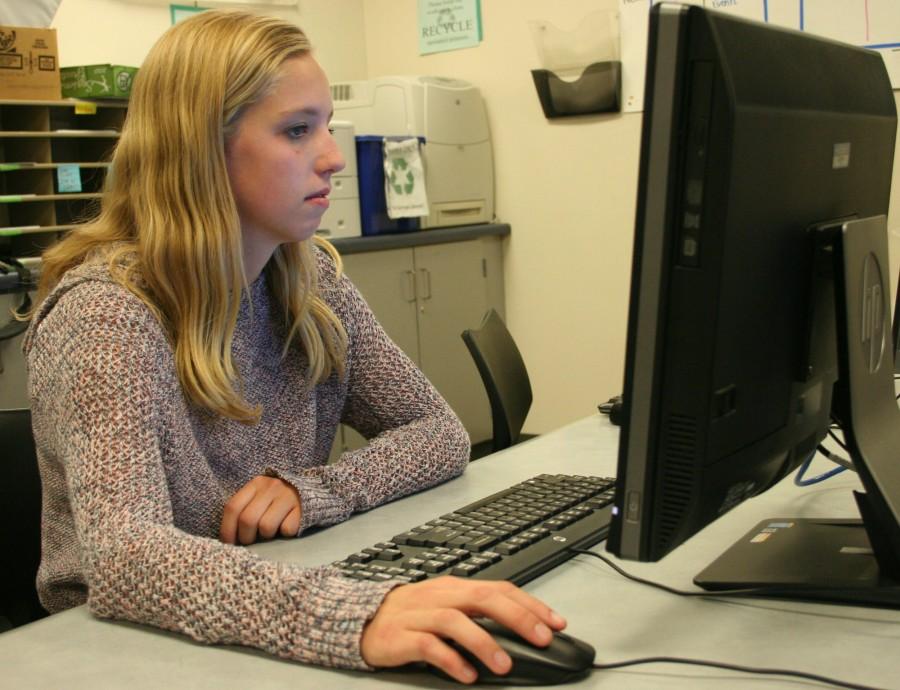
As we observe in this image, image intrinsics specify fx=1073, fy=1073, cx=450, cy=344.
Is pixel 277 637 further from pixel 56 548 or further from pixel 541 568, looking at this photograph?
pixel 56 548

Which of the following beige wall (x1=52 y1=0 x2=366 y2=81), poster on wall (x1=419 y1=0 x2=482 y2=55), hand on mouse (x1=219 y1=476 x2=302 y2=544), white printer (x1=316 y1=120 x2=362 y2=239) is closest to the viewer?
hand on mouse (x1=219 y1=476 x2=302 y2=544)

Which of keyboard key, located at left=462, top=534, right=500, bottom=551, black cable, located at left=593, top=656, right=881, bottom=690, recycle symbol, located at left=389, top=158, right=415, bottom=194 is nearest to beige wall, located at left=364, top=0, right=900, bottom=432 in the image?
recycle symbol, located at left=389, top=158, right=415, bottom=194

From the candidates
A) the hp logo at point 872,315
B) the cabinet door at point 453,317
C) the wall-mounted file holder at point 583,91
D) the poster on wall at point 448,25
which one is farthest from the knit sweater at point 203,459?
the poster on wall at point 448,25

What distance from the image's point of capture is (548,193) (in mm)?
3660

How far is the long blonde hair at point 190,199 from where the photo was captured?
43.6 inches

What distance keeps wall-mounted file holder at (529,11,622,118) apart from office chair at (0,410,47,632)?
2509 millimetres

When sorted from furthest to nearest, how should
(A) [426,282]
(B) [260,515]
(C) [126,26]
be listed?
(A) [426,282], (C) [126,26], (B) [260,515]

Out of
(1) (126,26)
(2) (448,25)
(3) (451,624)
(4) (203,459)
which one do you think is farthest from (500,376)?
(2) (448,25)

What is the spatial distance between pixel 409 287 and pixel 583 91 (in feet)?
2.77

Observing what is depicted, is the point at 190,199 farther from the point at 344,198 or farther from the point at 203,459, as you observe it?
the point at 344,198

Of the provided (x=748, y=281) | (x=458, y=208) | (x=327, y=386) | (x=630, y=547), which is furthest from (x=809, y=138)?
(x=458, y=208)

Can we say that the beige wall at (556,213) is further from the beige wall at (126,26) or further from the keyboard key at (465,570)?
the keyboard key at (465,570)

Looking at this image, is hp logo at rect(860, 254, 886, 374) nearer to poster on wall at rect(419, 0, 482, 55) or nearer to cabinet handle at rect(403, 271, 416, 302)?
cabinet handle at rect(403, 271, 416, 302)

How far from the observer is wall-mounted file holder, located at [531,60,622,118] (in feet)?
11.1
